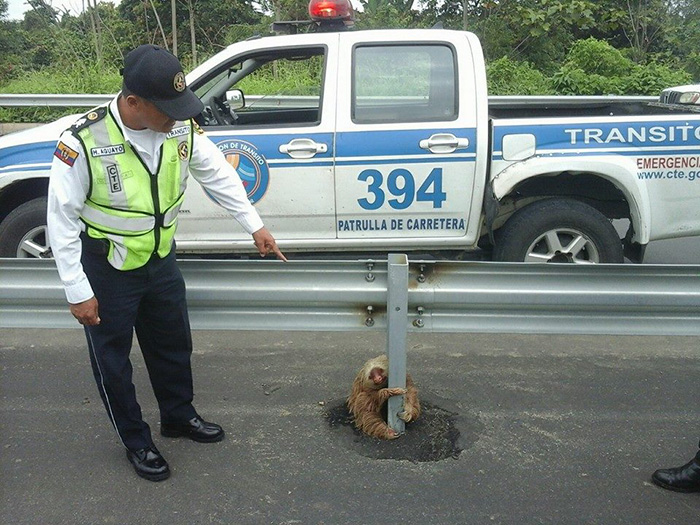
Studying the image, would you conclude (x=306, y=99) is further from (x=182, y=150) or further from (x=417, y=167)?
(x=182, y=150)

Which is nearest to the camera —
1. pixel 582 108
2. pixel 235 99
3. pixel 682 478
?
pixel 682 478

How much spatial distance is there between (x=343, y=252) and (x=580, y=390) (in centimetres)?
212

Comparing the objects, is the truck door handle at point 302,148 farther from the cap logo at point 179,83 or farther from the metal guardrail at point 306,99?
the cap logo at point 179,83

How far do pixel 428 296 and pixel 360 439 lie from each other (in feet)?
2.54

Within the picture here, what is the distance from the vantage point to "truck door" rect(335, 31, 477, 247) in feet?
17.6

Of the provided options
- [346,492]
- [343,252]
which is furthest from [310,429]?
[343,252]

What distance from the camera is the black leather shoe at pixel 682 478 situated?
3.27 meters

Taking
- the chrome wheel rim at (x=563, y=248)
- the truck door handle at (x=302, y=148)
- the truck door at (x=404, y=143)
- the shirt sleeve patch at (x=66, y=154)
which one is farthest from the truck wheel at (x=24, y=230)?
the chrome wheel rim at (x=563, y=248)

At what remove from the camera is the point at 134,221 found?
3.17 meters

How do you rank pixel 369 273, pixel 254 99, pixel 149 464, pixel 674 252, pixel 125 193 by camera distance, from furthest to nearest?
1. pixel 674 252
2. pixel 254 99
3. pixel 369 273
4. pixel 149 464
5. pixel 125 193

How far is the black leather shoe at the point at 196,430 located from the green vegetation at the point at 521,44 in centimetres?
650

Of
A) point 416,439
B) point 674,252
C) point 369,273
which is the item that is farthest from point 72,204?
point 674,252

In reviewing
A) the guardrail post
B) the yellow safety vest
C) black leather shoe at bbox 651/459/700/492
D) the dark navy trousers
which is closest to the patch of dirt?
the guardrail post

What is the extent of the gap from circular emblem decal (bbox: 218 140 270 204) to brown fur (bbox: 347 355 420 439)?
204cm
